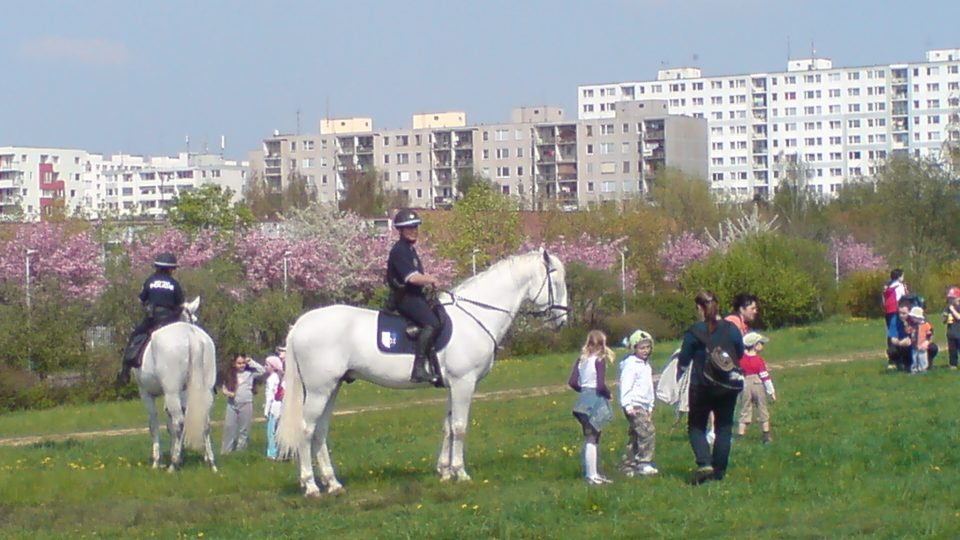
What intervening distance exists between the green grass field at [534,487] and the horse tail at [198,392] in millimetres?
444

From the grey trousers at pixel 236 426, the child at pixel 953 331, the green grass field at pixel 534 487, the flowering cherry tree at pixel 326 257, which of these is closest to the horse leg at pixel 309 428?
the green grass field at pixel 534 487

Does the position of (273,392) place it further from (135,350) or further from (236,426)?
(135,350)

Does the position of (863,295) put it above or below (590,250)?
below

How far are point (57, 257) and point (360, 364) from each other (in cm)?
4396

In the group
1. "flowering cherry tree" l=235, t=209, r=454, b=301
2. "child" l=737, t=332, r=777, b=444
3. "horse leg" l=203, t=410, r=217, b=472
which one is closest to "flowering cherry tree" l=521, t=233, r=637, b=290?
"flowering cherry tree" l=235, t=209, r=454, b=301

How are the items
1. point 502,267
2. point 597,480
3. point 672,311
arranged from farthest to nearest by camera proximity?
1. point 672,311
2. point 502,267
3. point 597,480

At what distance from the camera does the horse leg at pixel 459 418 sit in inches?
603

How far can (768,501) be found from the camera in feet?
42.3

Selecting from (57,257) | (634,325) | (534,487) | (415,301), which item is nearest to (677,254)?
(634,325)

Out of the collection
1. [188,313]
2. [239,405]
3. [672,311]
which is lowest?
[672,311]

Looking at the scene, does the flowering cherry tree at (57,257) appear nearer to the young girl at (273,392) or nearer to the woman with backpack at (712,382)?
the young girl at (273,392)

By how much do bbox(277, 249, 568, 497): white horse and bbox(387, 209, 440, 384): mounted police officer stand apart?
14 cm

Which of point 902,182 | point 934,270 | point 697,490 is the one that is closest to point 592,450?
point 697,490

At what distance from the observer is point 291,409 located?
15531 millimetres
